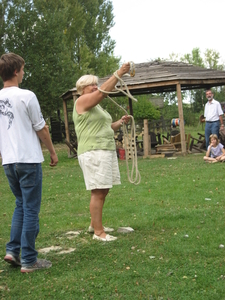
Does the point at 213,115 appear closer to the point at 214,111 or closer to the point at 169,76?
the point at 214,111

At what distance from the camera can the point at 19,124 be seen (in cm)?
380

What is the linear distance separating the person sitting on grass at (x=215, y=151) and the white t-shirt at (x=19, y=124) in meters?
8.44

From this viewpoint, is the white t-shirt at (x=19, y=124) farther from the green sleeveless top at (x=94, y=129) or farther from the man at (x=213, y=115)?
the man at (x=213, y=115)

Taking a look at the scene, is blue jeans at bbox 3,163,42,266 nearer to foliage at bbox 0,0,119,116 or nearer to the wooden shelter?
the wooden shelter

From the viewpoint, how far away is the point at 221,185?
786cm

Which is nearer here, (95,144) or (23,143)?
(23,143)

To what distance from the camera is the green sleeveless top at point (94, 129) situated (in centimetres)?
471

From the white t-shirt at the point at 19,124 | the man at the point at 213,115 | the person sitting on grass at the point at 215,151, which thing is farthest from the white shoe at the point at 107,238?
the man at the point at 213,115

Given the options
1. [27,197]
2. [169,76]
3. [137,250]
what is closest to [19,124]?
[27,197]

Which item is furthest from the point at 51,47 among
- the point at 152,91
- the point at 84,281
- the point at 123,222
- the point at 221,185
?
the point at 84,281

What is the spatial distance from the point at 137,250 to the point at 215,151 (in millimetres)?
7971

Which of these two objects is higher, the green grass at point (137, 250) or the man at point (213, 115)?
the man at point (213, 115)

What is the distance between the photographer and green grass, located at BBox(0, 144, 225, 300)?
3377mm

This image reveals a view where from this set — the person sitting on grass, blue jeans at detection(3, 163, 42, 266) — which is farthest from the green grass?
the person sitting on grass
